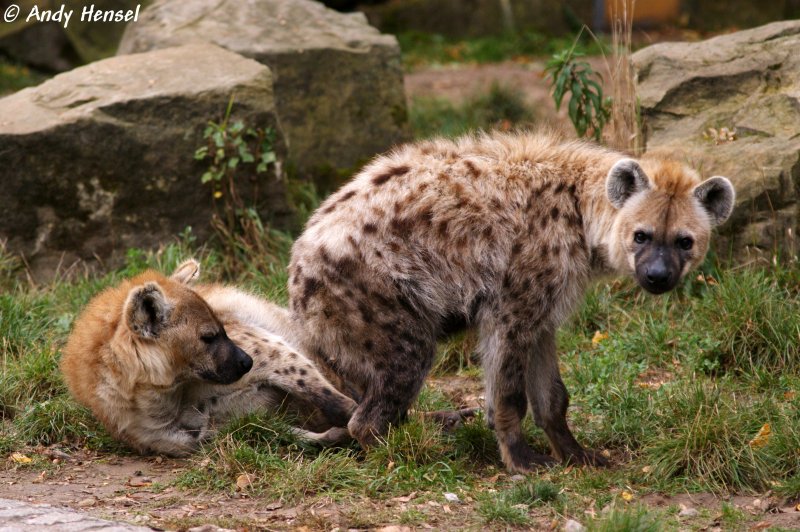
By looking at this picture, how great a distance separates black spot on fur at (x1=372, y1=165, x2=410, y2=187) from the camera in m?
4.70

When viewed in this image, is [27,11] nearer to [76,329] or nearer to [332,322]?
[76,329]

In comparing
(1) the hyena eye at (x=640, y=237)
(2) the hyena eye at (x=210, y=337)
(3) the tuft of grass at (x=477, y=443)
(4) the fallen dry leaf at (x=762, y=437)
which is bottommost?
(3) the tuft of grass at (x=477, y=443)

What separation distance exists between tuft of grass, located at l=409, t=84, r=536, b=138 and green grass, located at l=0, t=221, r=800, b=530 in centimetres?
324

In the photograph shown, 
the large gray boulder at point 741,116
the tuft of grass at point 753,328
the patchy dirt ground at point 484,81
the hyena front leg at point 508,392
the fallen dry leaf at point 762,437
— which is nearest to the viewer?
the fallen dry leaf at point 762,437

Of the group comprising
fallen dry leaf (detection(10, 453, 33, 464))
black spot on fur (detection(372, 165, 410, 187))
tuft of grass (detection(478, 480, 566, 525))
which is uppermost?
black spot on fur (detection(372, 165, 410, 187))

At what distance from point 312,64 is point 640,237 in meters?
4.01

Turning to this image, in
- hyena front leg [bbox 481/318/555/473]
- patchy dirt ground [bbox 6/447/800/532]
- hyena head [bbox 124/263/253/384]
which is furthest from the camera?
hyena head [bbox 124/263/253/384]

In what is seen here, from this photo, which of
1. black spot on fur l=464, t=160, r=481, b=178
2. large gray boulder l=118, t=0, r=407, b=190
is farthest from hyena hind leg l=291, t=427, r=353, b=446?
large gray boulder l=118, t=0, r=407, b=190

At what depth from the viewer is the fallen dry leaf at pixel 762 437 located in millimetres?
4410

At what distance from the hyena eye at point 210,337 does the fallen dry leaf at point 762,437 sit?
7.77 ft

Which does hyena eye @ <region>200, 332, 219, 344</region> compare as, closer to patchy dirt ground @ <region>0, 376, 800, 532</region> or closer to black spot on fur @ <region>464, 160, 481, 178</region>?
patchy dirt ground @ <region>0, 376, 800, 532</region>

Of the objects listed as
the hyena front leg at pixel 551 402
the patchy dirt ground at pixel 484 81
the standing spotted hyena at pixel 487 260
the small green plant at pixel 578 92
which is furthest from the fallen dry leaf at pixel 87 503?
the patchy dirt ground at pixel 484 81

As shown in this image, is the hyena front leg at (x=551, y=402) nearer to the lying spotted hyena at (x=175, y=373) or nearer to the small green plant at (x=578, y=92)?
the lying spotted hyena at (x=175, y=373)

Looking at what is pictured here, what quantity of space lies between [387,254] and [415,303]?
0.80ft
